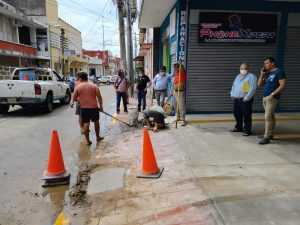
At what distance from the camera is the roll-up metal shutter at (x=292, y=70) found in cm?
893

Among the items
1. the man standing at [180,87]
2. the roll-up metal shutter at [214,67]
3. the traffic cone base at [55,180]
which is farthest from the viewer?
the roll-up metal shutter at [214,67]

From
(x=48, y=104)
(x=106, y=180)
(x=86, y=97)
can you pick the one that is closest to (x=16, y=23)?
(x=48, y=104)

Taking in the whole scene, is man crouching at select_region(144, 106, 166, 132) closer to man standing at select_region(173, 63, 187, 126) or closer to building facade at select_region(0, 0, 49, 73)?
man standing at select_region(173, 63, 187, 126)

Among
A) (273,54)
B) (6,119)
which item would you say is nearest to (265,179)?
(273,54)

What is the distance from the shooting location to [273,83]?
5.93 metres

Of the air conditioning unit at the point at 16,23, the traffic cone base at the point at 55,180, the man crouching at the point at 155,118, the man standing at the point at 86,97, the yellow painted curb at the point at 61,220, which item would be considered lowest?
the yellow painted curb at the point at 61,220

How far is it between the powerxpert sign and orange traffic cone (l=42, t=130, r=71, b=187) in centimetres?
582

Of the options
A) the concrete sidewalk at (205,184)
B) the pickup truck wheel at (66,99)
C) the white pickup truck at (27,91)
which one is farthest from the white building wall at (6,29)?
the concrete sidewalk at (205,184)

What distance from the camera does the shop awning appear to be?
9.19m

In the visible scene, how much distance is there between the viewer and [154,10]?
1055cm

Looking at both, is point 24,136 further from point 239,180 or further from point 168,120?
point 239,180

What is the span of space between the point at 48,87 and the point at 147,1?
18.7 ft

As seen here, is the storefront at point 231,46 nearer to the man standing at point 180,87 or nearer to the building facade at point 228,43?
the building facade at point 228,43

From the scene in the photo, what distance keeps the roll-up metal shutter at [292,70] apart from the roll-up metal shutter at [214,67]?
516 mm
